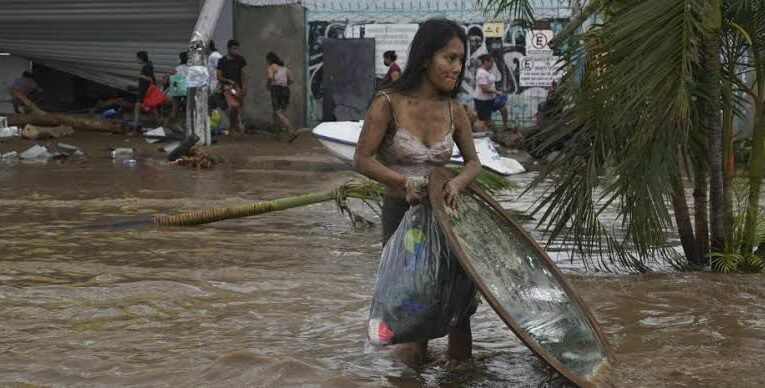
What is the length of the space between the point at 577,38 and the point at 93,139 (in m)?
14.6

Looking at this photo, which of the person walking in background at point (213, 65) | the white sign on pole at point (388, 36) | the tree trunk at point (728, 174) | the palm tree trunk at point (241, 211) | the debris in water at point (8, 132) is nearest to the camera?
the tree trunk at point (728, 174)

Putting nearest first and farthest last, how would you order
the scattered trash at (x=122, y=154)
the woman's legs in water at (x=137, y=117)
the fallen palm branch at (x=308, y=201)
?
the fallen palm branch at (x=308, y=201), the scattered trash at (x=122, y=154), the woman's legs in water at (x=137, y=117)

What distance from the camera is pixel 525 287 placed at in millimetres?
4781

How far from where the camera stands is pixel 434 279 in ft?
15.2

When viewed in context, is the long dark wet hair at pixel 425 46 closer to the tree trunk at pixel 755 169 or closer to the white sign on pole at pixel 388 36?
the tree trunk at pixel 755 169

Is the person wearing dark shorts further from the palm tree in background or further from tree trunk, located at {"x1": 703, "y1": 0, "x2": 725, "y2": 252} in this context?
tree trunk, located at {"x1": 703, "y1": 0, "x2": 725, "y2": 252}

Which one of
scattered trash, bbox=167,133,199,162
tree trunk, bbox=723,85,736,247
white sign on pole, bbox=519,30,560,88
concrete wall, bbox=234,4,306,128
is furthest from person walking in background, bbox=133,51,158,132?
tree trunk, bbox=723,85,736,247

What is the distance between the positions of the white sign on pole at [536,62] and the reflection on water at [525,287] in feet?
56.5

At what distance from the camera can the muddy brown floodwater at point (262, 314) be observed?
4969 mm

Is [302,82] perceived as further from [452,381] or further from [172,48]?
[452,381]

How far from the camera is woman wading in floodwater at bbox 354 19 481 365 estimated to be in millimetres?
4859

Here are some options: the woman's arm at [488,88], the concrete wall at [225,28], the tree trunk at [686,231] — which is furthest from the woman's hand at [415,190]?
the concrete wall at [225,28]

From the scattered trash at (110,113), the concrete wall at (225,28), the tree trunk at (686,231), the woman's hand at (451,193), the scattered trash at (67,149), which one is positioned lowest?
the scattered trash at (67,149)

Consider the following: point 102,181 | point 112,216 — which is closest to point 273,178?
point 102,181
